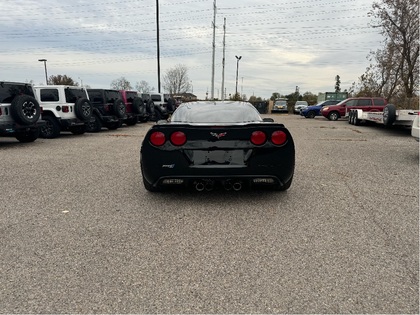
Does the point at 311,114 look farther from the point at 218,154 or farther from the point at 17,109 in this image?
the point at 218,154

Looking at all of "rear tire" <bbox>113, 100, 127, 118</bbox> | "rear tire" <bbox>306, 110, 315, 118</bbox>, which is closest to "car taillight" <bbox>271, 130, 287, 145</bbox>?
"rear tire" <bbox>113, 100, 127, 118</bbox>

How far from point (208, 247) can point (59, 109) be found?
35.7 ft

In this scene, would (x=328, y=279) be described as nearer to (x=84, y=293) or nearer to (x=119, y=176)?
(x=84, y=293)

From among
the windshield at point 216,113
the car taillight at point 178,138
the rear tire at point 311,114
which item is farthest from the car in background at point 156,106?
the car taillight at point 178,138

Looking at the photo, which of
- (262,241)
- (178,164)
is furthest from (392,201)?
(178,164)

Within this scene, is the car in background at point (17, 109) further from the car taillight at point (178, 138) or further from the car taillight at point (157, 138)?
the car taillight at point (178, 138)

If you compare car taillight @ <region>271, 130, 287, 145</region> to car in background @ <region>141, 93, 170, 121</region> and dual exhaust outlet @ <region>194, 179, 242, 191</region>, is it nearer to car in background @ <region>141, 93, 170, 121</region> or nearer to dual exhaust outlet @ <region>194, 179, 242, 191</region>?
dual exhaust outlet @ <region>194, 179, 242, 191</region>

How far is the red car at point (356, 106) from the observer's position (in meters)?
22.0

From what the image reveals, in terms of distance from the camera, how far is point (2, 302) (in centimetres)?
237

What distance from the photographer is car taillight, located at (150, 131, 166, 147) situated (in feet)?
14.1

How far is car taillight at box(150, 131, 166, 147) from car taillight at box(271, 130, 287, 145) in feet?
4.40

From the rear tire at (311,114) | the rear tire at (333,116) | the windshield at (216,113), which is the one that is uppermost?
the windshield at (216,113)

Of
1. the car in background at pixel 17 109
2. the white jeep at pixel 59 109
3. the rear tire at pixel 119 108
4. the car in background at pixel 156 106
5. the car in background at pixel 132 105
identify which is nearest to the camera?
the car in background at pixel 17 109

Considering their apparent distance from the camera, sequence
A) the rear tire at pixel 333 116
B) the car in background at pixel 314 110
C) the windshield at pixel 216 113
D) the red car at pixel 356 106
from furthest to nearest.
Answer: the car in background at pixel 314 110
the rear tire at pixel 333 116
the red car at pixel 356 106
the windshield at pixel 216 113
